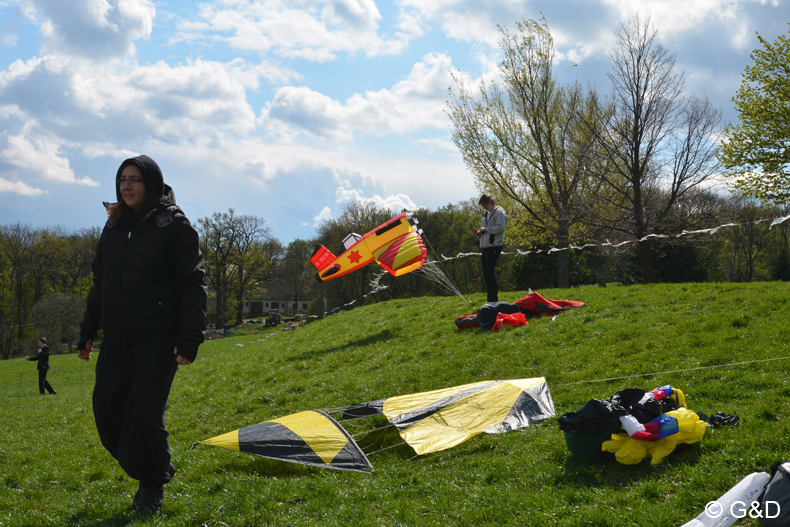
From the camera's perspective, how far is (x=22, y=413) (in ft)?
38.4

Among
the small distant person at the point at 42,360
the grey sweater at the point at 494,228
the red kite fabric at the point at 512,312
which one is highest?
the grey sweater at the point at 494,228

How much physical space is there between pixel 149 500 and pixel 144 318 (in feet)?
4.90

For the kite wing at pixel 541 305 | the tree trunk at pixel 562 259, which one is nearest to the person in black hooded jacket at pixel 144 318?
the kite wing at pixel 541 305

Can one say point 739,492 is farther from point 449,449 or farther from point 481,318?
point 481,318

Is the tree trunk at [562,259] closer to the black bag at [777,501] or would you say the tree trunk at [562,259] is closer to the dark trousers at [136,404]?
the black bag at [777,501]

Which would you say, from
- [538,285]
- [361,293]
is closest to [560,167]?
[538,285]

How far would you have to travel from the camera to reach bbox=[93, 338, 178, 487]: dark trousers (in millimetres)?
3688

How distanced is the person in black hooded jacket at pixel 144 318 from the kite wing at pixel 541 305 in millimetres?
8736

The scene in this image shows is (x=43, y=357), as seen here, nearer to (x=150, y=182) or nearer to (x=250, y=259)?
(x=150, y=182)

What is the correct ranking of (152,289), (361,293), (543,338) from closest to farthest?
(152,289), (543,338), (361,293)

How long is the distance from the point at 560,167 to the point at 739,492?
22.8 m

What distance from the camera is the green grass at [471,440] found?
12.6 feet

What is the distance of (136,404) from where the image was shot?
3.70 metres

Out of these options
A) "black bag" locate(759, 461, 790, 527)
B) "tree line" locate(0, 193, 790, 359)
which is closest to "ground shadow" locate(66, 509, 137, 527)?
"black bag" locate(759, 461, 790, 527)
